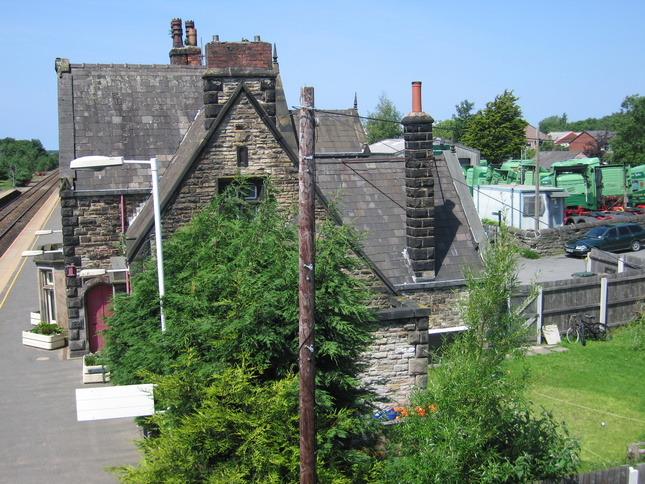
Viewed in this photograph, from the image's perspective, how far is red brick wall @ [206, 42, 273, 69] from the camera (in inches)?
562

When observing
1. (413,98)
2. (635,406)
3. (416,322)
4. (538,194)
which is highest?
(413,98)

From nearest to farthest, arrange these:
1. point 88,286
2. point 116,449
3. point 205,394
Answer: point 205,394, point 116,449, point 88,286

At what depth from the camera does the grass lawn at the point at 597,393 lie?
13016 mm

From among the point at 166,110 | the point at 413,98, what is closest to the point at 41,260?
the point at 166,110

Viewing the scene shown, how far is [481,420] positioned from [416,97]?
10.4 meters

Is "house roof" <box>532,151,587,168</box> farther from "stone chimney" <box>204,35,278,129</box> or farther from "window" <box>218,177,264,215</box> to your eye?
"window" <box>218,177,264,215</box>

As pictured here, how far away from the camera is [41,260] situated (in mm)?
20594

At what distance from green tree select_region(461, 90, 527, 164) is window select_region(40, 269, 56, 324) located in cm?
5710

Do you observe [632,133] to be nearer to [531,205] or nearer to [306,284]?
[531,205]

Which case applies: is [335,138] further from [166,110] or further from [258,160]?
[258,160]

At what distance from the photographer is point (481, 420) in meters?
8.73

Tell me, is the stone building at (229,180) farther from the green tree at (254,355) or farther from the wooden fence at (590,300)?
the green tree at (254,355)

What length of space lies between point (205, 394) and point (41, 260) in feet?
46.7

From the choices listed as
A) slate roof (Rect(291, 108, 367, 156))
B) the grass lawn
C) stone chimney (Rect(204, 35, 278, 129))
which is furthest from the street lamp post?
slate roof (Rect(291, 108, 367, 156))
